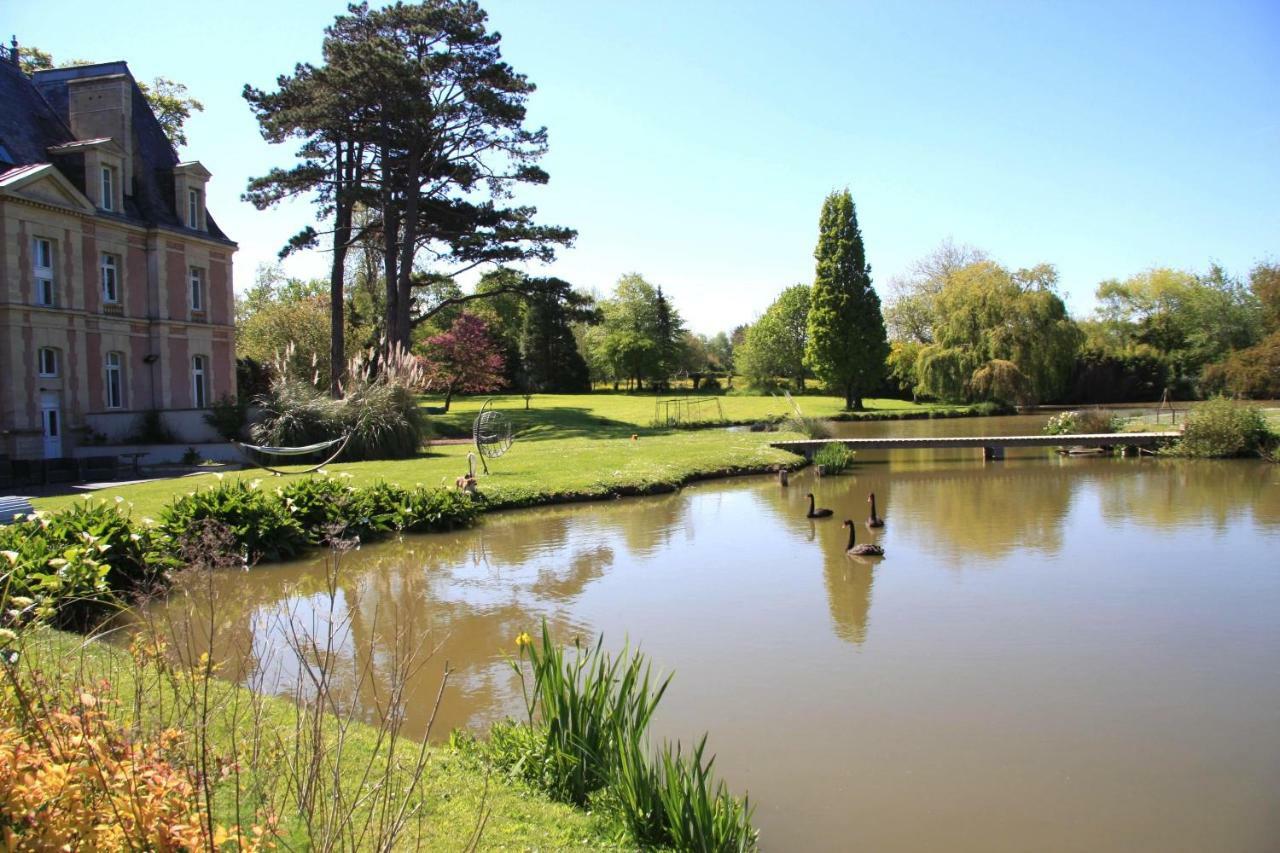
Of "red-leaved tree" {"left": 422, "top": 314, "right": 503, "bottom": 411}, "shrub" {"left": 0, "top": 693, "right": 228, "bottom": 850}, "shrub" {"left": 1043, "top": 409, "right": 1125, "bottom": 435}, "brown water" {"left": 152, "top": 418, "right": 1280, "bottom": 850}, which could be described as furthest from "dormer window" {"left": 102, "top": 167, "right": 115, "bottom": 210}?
"shrub" {"left": 1043, "top": 409, "right": 1125, "bottom": 435}

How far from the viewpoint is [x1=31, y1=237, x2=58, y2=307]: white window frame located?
21520 millimetres

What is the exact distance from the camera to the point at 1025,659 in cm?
764

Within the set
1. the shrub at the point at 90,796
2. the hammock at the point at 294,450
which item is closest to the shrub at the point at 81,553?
the shrub at the point at 90,796

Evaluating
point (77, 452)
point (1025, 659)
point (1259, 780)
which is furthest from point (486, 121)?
Result: point (1259, 780)

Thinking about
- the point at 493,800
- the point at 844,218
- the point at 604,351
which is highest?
the point at 844,218

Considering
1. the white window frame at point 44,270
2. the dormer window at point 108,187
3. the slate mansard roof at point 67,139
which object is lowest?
the white window frame at point 44,270

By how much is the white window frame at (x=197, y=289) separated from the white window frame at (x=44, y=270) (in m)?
4.88

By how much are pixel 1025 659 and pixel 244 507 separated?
9.73 metres

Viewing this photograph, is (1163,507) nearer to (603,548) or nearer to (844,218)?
(603,548)

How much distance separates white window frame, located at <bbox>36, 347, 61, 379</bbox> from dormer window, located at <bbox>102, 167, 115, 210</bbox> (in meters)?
4.58

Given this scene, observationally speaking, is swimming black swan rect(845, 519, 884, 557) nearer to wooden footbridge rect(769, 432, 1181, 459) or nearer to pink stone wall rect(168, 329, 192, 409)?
wooden footbridge rect(769, 432, 1181, 459)

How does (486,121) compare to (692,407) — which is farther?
(692,407)

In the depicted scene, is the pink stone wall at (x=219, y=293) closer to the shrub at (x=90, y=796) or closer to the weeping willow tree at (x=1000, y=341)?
the shrub at (x=90, y=796)

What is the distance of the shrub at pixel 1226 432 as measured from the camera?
2308 cm
